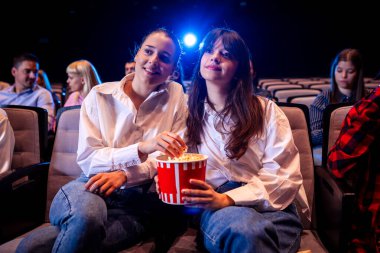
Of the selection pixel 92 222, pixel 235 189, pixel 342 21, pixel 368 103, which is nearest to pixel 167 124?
pixel 235 189

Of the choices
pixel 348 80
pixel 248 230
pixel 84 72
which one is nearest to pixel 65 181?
pixel 248 230

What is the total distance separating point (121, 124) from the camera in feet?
5.36

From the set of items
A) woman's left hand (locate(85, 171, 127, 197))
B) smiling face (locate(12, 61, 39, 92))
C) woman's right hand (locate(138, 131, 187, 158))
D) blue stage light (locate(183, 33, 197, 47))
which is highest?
blue stage light (locate(183, 33, 197, 47))

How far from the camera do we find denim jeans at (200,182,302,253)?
1.17 m

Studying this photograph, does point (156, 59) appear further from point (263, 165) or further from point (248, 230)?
point (248, 230)

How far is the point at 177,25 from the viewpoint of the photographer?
36.1 feet

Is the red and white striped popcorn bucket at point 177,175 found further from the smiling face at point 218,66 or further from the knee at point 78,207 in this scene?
the smiling face at point 218,66

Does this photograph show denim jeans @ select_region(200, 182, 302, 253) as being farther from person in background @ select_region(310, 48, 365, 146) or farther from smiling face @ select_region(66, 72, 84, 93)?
smiling face @ select_region(66, 72, 84, 93)

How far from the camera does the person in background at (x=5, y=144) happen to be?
1.85m

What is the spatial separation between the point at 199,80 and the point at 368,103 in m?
0.71

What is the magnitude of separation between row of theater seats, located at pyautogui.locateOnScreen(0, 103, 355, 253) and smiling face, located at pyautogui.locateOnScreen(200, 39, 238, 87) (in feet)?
1.36

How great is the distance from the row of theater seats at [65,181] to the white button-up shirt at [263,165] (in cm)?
15

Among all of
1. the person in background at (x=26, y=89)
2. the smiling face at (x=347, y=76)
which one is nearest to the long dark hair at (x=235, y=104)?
the smiling face at (x=347, y=76)

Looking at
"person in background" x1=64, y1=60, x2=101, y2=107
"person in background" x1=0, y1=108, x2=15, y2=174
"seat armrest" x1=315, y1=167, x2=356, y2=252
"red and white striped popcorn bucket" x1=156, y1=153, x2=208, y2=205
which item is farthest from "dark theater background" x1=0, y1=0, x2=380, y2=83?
"red and white striped popcorn bucket" x1=156, y1=153, x2=208, y2=205
